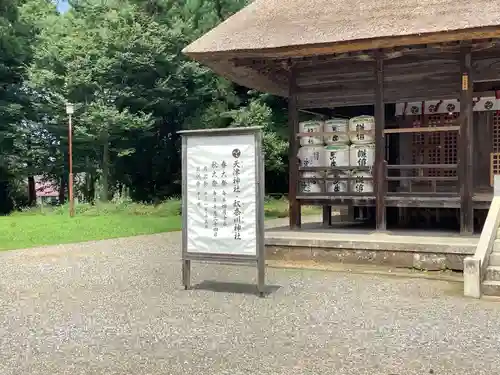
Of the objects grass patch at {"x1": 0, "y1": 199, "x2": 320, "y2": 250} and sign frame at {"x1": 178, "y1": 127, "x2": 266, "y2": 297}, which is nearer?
sign frame at {"x1": 178, "y1": 127, "x2": 266, "y2": 297}

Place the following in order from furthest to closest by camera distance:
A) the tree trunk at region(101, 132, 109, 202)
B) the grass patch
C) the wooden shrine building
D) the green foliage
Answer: the tree trunk at region(101, 132, 109, 202), the green foliage, the grass patch, the wooden shrine building

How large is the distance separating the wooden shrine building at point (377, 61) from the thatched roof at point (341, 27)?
17 millimetres

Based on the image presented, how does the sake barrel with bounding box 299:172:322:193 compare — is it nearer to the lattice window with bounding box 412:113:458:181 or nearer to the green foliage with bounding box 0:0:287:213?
the lattice window with bounding box 412:113:458:181

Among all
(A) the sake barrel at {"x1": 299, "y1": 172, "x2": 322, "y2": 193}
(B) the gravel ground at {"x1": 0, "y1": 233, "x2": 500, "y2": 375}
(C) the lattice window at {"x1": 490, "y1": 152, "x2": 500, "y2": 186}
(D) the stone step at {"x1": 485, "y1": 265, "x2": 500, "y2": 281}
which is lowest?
(B) the gravel ground at {"x1": 0, "y1": 233, "x2": 500, "y2": 375}

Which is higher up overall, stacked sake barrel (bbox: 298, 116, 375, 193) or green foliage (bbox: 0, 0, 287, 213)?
green foliage (bbox: 0, 0, 287, 213)

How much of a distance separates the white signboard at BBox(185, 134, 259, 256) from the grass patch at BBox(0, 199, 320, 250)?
23.6ft

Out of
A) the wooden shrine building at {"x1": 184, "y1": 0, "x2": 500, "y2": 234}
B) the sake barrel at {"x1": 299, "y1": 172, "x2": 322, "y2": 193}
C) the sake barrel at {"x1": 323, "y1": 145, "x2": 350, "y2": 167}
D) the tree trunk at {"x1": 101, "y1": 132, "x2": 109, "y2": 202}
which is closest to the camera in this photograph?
the wooden shrine building at {"x1": 184, "y1": 0, "x2": 500, "y2": 234}

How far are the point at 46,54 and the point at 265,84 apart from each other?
60.3 feet

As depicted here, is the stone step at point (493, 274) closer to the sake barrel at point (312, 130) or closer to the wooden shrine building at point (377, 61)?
the wooden shrine building at point (377, 61)

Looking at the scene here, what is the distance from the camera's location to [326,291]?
24.3ft

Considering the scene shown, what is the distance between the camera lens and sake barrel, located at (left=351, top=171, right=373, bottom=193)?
1043 cm

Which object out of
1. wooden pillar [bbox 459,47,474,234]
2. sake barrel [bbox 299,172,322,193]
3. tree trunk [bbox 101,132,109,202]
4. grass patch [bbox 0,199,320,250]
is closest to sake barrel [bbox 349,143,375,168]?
sake barrel [bbox 299,172,322,193]

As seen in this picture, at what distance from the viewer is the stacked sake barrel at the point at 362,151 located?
34.3ft

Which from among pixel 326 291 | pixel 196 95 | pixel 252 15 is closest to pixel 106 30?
pixel 196 95
